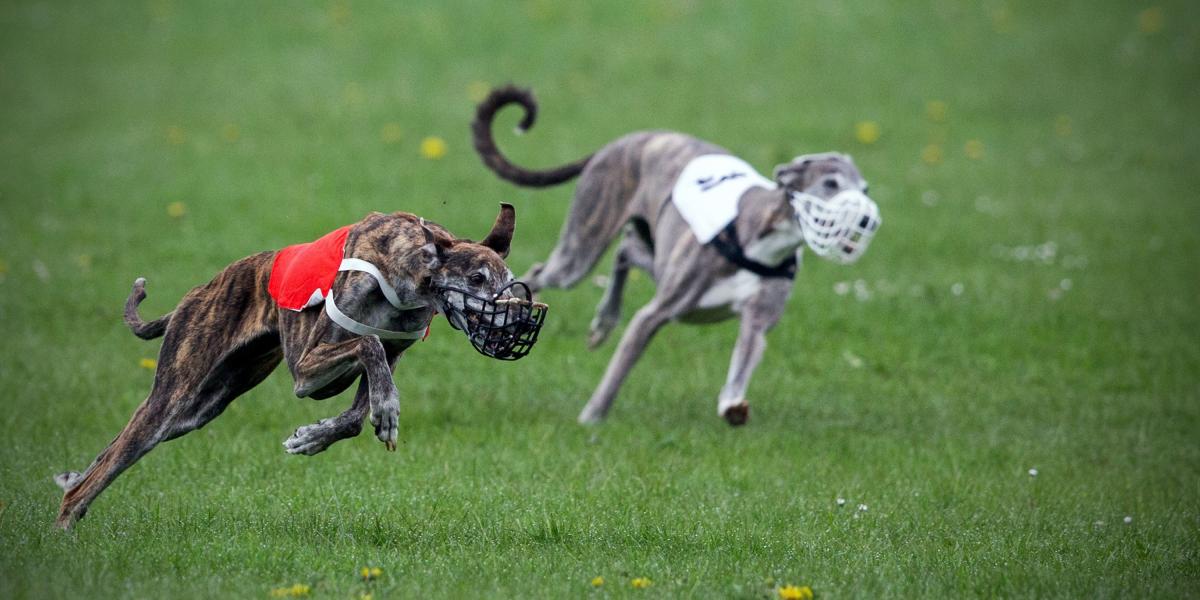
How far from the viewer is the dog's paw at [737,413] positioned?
820 centimetres

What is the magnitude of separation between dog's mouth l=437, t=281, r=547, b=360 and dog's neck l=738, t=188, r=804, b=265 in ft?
10.7

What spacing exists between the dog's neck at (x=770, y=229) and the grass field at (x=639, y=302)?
1.06 metres

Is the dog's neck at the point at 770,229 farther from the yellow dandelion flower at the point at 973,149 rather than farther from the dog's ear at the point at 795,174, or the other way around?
the yellow dandelion flower at the point at 973,149

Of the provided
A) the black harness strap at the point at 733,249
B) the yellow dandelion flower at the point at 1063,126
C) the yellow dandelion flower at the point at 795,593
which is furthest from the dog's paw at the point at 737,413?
the yellow dandelion flower at the point at 1063,126

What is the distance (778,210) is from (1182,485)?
8.68ft

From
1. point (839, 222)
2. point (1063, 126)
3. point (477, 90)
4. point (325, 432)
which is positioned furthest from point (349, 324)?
point (1063, 126)

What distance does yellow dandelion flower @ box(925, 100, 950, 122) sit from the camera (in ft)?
57.5

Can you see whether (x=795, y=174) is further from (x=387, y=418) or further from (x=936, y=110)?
(x=936, y=110)

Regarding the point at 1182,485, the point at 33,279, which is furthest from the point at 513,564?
the point at 33,279

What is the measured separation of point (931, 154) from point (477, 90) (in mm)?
5739

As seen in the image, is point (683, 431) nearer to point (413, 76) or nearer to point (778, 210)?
point (778, 210)

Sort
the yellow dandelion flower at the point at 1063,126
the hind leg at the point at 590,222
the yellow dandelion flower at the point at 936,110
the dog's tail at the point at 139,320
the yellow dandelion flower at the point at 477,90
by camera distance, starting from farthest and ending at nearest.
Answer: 1. the yellow dandelion flower at the point at 477,90
2. the yellow dandelion flower at the point at 936,110
3. the yellow dandelion flower at the point at 1063,126
4. the hind leg at the point at 590,222
5. the dog's tail at the point at 139,320

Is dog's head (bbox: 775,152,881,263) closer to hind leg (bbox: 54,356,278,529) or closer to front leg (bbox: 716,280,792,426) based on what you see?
front leg (bbox: 716,280,792,426)

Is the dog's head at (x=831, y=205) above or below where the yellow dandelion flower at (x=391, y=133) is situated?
above
